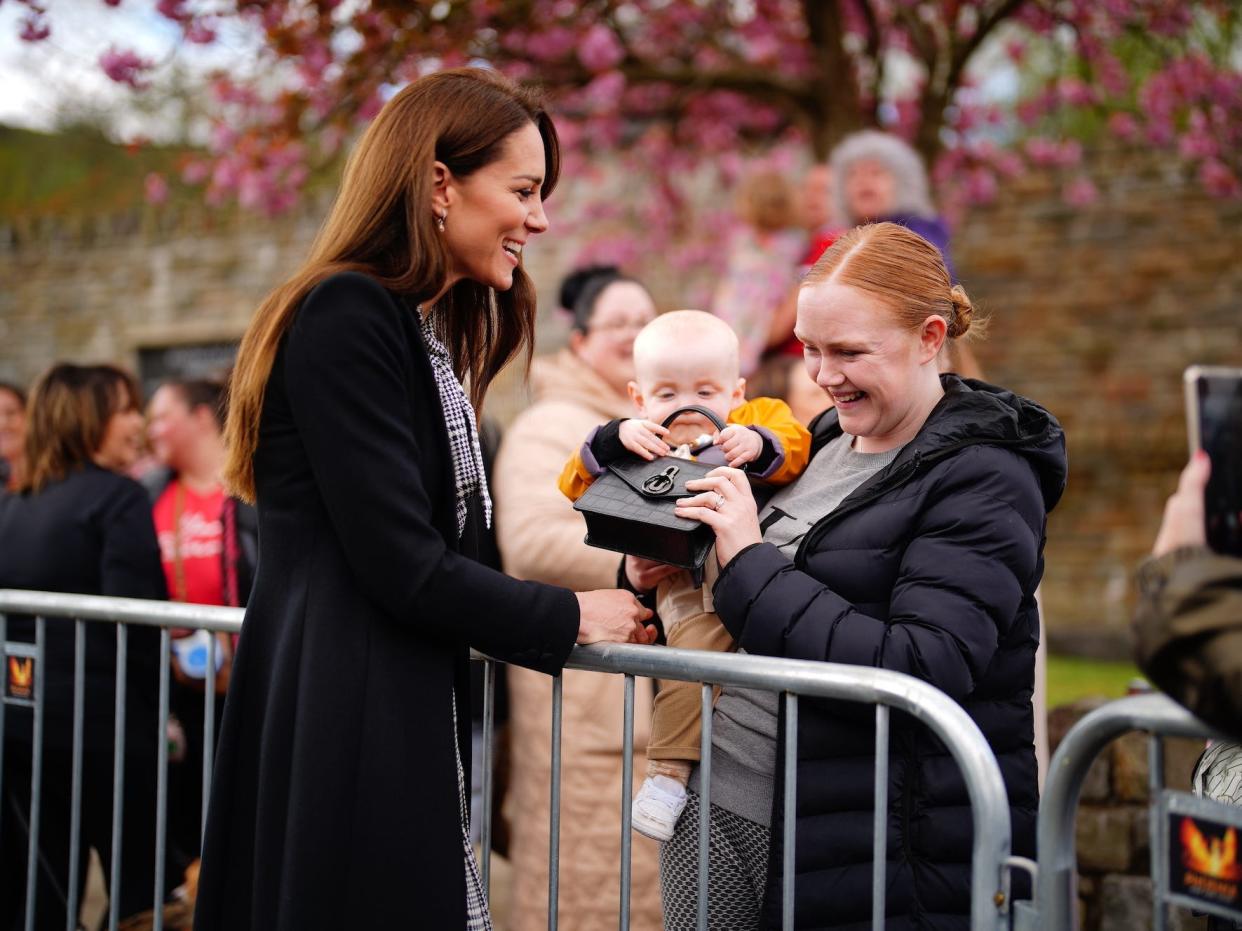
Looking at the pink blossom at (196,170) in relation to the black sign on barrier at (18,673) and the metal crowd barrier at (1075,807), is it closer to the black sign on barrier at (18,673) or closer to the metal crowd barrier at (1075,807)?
the black sign on barrier at (18,673)

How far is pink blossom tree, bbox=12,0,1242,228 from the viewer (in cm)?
513

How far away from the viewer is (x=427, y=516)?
1.99 meters

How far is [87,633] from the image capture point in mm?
3775

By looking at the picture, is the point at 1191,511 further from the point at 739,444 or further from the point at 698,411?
the point at 698,411

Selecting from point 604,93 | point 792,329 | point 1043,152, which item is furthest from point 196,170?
point 1043,152

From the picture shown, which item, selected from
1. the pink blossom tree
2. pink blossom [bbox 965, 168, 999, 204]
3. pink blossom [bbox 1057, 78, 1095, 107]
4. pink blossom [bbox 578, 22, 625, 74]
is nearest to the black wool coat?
the pink blossom tree

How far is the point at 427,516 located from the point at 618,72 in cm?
519

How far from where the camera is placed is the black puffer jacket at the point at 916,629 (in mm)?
1943

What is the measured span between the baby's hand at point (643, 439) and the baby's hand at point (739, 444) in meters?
0.11

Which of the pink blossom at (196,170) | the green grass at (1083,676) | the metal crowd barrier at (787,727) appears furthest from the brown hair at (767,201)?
the green grass at (1083,676)

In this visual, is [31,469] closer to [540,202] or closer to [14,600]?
[14,600]

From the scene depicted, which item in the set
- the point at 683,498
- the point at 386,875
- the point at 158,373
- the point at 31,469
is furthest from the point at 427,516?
the point at 158,373

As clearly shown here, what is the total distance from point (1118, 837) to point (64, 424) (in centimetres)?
357

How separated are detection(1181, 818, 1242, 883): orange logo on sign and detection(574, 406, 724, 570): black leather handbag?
829 mm
